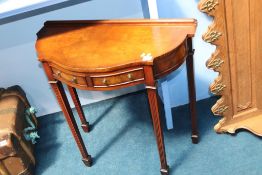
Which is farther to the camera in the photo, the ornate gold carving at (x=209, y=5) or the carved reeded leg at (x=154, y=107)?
the ornate gold carving at (x=209, y=5)

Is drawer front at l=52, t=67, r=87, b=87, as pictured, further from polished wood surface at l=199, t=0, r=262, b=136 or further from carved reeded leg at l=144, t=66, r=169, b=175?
polished wood surface at l=199, t=0, r=262, b=136

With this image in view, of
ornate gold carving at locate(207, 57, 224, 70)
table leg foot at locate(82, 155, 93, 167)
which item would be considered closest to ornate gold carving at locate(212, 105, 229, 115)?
ornate gold carving at locate(207, 57, 224, 70)

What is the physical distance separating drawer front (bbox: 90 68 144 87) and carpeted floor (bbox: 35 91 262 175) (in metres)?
0.59

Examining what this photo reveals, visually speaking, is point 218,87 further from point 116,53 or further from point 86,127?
point 86,127

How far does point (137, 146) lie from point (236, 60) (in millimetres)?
675

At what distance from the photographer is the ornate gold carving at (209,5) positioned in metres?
1.49

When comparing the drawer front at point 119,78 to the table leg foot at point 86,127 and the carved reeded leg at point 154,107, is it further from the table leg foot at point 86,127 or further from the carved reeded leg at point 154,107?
the table leg foot at point 86,127

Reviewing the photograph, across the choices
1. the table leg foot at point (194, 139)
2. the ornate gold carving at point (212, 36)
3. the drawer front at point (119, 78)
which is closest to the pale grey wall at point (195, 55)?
the ornate gold carving at point (212, 36)

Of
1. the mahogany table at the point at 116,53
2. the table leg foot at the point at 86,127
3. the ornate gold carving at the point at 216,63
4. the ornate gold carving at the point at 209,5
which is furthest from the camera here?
the table leg foot at the point at 86,127

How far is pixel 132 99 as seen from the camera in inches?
87.4

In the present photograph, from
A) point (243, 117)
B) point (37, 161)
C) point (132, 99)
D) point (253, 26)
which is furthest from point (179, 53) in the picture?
point (37, 161)

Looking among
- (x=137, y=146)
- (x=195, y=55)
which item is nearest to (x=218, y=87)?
(x=195, y=55)

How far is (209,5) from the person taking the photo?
150cm

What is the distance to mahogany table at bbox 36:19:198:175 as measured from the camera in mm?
1328
